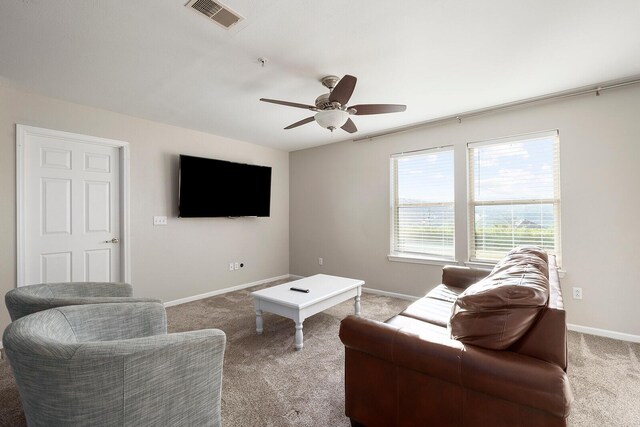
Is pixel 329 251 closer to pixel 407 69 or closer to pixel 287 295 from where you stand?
pixel 287 295

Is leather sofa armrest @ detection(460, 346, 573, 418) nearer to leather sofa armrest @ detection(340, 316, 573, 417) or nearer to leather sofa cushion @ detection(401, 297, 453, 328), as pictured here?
leather sofa armrest @ detection(340, 316, 573, 417)

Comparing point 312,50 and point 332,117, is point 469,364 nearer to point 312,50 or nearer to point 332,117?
point 332,117

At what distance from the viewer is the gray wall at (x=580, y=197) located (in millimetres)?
2773

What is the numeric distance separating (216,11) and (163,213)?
2.90 metres

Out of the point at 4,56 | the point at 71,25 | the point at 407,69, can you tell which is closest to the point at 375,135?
the point at 407,69

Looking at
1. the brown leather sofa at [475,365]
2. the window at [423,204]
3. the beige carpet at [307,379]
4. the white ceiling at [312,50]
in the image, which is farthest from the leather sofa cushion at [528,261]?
the window at [423,204]

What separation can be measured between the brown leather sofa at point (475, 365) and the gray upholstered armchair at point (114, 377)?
746 mm

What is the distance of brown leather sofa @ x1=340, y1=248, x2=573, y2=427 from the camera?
1.14m

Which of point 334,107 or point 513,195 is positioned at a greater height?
point 334,107

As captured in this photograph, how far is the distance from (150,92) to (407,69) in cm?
251

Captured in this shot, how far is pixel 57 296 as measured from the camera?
6.83 ft

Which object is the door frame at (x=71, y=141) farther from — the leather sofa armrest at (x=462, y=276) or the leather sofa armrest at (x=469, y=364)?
the leather sofa armrest at (x=462, y=276)

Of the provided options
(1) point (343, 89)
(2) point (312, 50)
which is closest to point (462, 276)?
(1) point (343, 89)

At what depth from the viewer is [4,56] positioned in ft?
7.32
